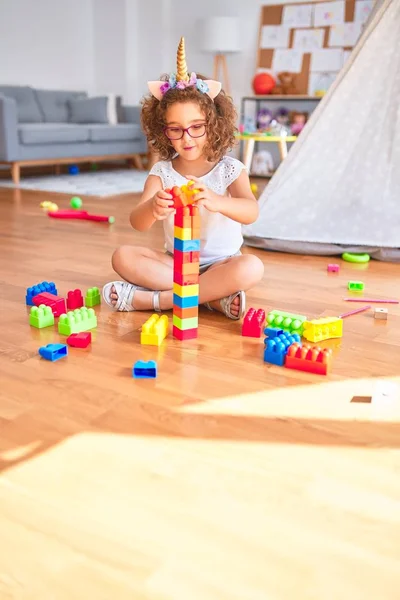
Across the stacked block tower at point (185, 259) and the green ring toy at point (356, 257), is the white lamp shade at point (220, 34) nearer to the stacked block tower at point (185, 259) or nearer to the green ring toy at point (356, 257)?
the green ring toy at point (356, 257)

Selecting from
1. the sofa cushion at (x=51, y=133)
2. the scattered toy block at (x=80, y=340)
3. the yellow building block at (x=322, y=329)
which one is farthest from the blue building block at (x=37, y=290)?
the sofa cushion at (x=51, y=133)

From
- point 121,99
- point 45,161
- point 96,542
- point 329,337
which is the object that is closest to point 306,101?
point 121,99

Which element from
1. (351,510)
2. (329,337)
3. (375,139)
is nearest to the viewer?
(351,510)

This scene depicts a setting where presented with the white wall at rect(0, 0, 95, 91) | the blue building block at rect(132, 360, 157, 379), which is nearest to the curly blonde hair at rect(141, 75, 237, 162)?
the blue building block at rect(132, 360, 157, 379)

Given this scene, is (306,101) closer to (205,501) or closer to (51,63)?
(51,63)

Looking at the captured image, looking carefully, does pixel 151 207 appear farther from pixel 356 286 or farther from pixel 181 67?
pixel 356 286

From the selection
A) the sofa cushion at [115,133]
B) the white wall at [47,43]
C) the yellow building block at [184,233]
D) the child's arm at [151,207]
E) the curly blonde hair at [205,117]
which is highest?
the white wall at [47,43]

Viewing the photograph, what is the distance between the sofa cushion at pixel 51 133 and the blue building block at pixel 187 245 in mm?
3228

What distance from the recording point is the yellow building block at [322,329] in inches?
49.1

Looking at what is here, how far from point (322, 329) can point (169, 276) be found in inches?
15.1

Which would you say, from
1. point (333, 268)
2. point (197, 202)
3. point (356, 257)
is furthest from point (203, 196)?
point (356, 257)

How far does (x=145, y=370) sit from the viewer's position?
3.51ft

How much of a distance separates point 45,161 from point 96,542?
3965 mm

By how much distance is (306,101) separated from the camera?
484 centimetres
